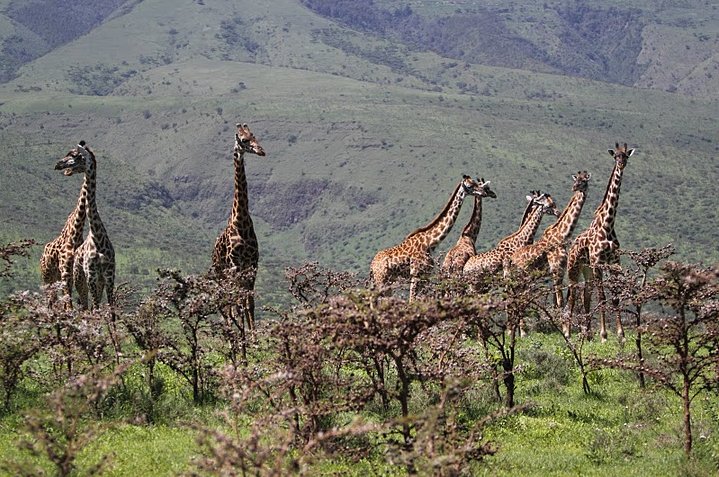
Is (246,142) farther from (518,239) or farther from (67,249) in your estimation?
(518,239)

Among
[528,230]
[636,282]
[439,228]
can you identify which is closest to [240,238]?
[439,228]

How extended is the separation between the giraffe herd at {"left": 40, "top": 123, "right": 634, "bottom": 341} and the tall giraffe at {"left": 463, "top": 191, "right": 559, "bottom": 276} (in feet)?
0.08

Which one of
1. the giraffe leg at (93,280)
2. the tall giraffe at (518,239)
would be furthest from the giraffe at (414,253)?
the giraffe leg at (93,280)

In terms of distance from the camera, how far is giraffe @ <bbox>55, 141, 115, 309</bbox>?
18094 millimetres

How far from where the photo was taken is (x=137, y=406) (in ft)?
46.1

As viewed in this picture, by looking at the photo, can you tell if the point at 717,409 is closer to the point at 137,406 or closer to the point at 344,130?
the point at 137,406

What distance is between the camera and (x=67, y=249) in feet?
63.5

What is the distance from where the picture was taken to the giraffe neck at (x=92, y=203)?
18.4m

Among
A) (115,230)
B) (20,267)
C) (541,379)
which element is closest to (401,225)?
(115,230)

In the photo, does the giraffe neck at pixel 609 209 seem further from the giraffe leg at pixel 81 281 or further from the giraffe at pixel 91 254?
the giraffe leg at pixel 81 281

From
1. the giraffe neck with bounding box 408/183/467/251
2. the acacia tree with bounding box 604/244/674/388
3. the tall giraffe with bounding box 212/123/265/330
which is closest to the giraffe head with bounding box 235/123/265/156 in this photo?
the tall giraffe with bounding box 212/123/265/330

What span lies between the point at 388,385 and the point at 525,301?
271 centimetres

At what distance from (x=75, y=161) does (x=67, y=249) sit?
1612mm

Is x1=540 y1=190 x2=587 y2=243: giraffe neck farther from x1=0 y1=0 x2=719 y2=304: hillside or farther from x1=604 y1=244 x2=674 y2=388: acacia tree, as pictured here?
x1=0 y1=0 x2=719 y2=304: hillside
